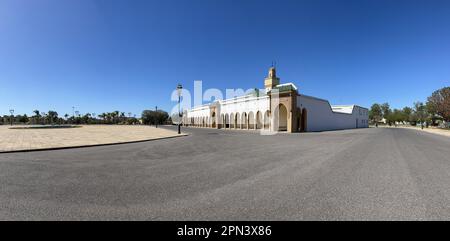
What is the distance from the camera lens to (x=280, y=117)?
37.1 m

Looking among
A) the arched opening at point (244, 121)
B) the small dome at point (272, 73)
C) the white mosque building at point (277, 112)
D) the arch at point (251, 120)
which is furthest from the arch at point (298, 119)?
the small dome at point (272, 73)

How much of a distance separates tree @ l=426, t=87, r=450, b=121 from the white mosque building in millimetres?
17718

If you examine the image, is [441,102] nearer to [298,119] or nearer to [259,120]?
[298,119]

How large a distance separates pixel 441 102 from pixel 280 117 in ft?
150

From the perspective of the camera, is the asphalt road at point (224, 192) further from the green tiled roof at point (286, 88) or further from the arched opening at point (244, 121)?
the arched opening at point (244, 121)

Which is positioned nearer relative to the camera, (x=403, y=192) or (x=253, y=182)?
(x=403, y=192)

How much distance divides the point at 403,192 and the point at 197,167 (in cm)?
525

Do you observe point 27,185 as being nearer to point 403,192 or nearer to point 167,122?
point 403,192

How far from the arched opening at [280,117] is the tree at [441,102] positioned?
38744 mm

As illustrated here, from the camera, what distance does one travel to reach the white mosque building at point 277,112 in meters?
33.0

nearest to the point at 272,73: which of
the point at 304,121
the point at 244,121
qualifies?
the point at 244,121

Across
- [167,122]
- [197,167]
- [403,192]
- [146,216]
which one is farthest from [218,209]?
[167,122]

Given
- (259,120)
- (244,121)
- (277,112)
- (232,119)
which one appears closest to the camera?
(277,112)
